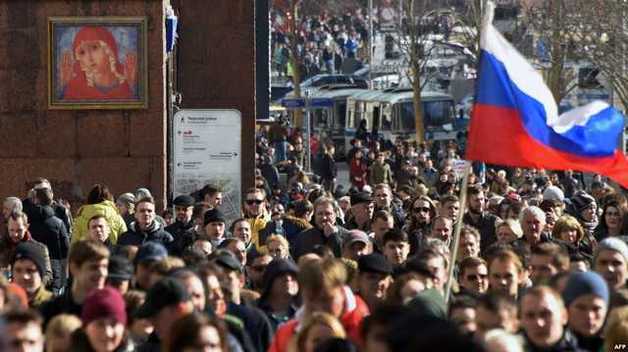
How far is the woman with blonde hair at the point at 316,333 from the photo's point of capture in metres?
9.41

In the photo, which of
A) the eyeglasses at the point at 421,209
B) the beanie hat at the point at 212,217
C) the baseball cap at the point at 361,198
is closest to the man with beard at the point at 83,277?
the beanie hat at the point at 212,217

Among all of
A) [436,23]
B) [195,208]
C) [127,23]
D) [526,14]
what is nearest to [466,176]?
[195,208]

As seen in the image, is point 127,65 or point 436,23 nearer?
point 127,65

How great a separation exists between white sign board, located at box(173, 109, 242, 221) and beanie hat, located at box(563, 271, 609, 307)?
12.2m

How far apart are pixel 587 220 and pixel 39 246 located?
7803mm

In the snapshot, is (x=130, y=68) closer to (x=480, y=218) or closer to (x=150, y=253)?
(x=480, y=218)

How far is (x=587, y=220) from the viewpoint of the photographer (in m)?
19.8

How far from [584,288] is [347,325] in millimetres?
1253

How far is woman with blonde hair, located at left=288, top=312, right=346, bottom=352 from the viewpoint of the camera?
941cm

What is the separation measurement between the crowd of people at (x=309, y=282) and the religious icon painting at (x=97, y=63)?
117 inches

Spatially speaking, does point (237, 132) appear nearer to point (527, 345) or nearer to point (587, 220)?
point (587, 220)

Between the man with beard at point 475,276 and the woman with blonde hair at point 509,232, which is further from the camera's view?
the woman with blonde hair at point 509,232

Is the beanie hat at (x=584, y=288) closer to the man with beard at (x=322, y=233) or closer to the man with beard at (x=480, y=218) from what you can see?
the man with beard at (x=322, y=233)

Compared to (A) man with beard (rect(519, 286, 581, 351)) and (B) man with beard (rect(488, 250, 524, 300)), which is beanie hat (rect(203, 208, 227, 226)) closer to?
(B) man with beard (rect(488, 250, 524, 300))
